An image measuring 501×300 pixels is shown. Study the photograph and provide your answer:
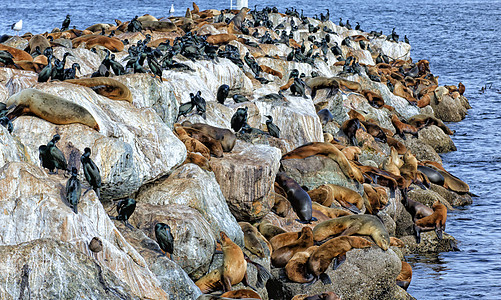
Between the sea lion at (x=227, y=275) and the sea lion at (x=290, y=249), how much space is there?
1430 millimetres

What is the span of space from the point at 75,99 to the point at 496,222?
37.4ft

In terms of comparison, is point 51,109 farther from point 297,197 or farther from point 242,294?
point 297,197

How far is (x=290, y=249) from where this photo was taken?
11.6m

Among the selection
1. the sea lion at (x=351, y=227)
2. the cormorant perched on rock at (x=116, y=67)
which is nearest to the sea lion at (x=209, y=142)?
the cormorant perched on rock at (x=116, y=67)

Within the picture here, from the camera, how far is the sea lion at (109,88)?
12656 mm

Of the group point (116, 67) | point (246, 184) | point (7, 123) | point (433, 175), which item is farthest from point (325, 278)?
point (433, 175)

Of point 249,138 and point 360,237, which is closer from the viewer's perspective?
point 360,237

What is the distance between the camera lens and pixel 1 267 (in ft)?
22.8

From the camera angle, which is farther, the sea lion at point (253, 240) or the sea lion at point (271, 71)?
the sea lion at point (271, 71)

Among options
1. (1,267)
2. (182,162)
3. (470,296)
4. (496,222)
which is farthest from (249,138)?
(1,267)

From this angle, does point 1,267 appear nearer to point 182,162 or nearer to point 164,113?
point 182,162

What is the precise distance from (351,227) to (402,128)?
11630 millimetres

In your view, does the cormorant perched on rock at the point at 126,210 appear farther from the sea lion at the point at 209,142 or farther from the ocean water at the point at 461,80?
the ocean water at the point at 461,80

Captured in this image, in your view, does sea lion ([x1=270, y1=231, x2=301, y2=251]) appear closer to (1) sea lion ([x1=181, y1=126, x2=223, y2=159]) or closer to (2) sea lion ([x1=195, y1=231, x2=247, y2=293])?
(2) sea lion ([x1=195, y1=231, x2=247, y2=293])
